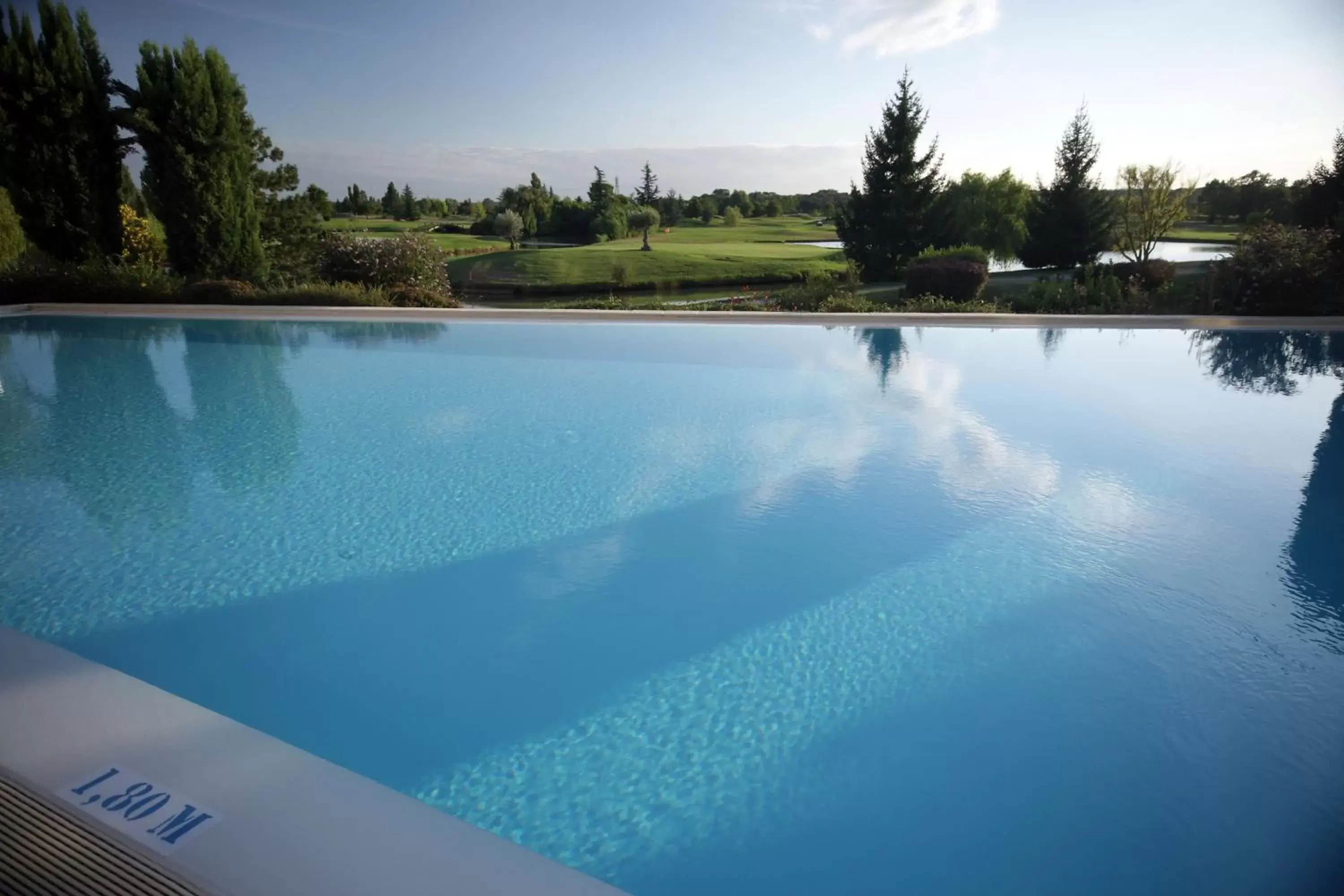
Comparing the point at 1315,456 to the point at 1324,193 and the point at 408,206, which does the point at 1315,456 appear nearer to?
the point at 1324,193

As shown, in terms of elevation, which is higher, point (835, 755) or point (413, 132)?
point (413, 132)

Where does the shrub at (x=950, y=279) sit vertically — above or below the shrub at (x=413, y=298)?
above

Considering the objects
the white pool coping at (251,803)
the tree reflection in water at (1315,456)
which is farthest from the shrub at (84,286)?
the tree reflection in water at (1315,456)

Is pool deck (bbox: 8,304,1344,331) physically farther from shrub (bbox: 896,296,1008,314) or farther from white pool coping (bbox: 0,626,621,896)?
white pool coping (bbox: 0,626,621,896)

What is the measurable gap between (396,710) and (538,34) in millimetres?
14585

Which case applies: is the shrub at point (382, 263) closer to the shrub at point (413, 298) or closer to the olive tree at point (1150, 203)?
the shrub at point (413, 298)

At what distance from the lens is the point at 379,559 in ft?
11.9

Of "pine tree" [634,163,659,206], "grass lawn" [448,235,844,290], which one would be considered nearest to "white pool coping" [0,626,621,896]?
"grass lawn" [448,235,844,290]

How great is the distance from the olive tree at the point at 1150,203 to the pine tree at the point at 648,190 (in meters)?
30.8

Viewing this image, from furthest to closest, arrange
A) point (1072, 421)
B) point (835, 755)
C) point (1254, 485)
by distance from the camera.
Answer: point (1072, 421)
point (1254, 485)
point (835, 755)

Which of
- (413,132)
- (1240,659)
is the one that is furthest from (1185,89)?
(413,132)

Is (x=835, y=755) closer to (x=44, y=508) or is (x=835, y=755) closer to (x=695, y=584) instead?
(x=695, y=584)

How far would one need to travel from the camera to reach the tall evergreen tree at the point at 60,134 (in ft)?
37.7

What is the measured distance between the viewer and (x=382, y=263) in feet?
40.8
